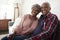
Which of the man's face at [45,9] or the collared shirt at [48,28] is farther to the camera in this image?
the man's face at [45,9]

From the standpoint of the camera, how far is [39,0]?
137 inches

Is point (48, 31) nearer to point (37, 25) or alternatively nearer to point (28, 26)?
point (37, 25)

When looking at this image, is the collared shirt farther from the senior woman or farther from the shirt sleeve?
the senior woman

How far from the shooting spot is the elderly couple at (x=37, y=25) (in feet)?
6.33

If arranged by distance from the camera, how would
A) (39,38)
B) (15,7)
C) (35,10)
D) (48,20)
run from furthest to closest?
(15,7), (35,10), (48,20), (39,38)

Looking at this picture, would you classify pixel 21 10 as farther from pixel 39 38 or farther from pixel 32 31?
A: pixel 39 38

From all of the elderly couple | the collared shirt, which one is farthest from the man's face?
the collared shirt

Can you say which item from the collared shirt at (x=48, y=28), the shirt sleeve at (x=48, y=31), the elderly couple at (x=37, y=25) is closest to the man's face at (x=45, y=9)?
the elderly couple at (x=37, y=25)

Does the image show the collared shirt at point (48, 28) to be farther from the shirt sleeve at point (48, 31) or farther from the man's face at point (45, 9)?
the man's face at point (45, 9)

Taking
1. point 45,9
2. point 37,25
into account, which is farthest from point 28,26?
point 45,9

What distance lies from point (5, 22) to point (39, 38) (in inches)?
131

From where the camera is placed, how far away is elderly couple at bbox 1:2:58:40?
6.33ft

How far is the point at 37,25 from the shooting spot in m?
2.29

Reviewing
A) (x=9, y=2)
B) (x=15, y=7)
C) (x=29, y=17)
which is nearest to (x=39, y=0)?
(x=29, y=17)
